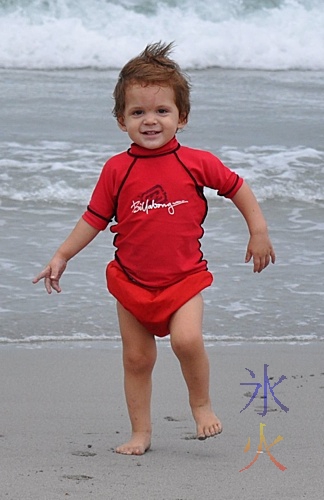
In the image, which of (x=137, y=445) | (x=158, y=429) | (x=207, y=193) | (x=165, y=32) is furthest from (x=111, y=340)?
(x=165, y=32)

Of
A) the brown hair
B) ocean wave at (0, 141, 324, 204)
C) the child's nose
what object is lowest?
ocean wave at (0, 141, 324, 204)

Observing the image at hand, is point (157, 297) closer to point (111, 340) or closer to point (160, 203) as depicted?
point (160, 203)

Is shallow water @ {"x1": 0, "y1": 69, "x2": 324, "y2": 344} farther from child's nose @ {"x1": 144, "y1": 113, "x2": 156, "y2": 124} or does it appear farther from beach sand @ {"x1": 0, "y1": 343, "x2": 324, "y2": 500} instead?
child's nose @ {"x1": 144, "y1": 113, "x2": 156, "y2": 124}

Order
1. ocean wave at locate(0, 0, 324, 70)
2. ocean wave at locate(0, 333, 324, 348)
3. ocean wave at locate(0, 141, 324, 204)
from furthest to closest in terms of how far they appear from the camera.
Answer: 1. ocean wave at locate(0, 0, 324, 70)
2. ocean wave at locate(0, 141, 324, 204)
3. ocean wave at locate(0, 333, 324, 348)

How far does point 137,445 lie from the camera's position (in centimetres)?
326

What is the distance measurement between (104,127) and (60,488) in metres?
7.50

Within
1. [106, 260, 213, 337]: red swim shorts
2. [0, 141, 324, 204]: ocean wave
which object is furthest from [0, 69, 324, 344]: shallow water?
[106, 260, 213, 337]: red swim shorts

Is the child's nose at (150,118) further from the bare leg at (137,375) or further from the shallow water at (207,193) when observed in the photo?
the shallow water at (207,193)

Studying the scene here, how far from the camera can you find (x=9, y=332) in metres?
4.89

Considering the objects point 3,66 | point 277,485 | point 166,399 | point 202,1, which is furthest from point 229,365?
point 202,1

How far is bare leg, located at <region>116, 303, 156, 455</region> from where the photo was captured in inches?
129

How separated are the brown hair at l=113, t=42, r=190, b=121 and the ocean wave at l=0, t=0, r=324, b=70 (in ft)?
35.4

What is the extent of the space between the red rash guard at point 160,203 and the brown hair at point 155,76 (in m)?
0.14

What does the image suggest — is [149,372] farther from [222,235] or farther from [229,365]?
[222,235]
